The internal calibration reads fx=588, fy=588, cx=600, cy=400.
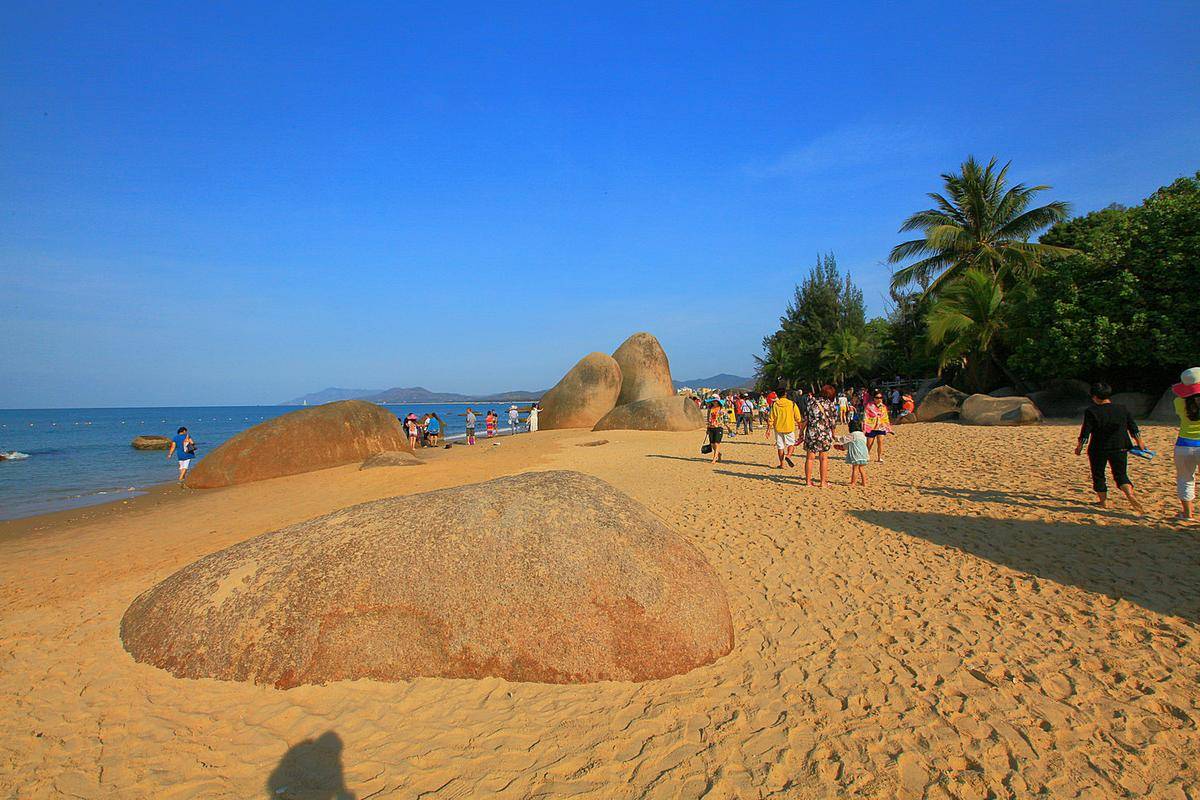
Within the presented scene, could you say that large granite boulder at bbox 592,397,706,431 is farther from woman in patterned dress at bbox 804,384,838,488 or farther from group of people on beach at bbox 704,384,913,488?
woman in patterned dress at bbox 804,384,838,488

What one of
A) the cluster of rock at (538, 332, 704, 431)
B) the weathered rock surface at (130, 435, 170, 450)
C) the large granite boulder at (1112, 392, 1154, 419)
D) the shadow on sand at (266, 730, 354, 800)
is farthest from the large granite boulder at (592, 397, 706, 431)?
the weathered rock surface at (130, 435, 170, 450)

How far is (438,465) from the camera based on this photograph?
16312 millimetres

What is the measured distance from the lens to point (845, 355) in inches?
1555

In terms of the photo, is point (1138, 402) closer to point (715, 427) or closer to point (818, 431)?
point (715, 427)

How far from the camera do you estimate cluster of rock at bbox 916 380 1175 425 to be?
57.5ft

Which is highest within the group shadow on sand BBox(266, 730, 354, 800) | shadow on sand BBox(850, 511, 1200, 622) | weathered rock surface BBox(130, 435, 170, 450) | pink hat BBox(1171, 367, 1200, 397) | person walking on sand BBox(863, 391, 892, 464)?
pink hat BBox(1171, 367, 1200, 397)

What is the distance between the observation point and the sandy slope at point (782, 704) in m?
3.17

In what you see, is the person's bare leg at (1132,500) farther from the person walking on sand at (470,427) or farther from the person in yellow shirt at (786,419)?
the person walking on sand at (470,427)

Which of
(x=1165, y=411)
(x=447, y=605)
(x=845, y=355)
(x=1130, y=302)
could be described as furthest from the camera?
(x=845, y=355)

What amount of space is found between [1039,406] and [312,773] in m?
24.1

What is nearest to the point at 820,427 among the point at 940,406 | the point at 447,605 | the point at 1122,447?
the point at 1122,447

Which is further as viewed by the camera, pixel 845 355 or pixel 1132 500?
pixel 845 355

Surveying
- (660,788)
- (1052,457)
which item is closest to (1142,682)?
(660,788)

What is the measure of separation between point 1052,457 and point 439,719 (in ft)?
43.0
